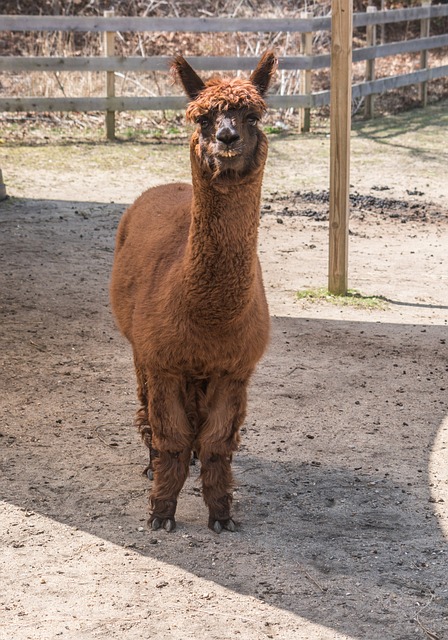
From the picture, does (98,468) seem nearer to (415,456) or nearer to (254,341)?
(254,341)

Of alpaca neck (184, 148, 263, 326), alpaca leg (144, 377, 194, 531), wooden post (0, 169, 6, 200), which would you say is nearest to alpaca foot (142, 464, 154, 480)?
alpaca leg (144, 377, 194, 531)

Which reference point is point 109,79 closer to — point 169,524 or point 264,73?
point 264,73

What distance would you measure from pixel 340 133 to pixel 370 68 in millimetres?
9527

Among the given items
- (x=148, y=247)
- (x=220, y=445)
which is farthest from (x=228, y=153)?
(x=220, y=445)

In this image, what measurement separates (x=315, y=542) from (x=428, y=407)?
6.27 ft

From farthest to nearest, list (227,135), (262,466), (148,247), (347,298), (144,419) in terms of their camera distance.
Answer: (347,298), (262,466), (144,419), (148,247), (227,135)

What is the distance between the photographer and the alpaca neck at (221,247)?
12.9ft

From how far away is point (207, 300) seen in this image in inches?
161

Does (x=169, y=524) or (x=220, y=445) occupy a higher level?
(x=220, y=445)

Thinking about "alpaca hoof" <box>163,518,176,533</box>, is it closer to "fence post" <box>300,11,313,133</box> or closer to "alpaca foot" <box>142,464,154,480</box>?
"alpaca foot" <box>142,464,154,480</box>

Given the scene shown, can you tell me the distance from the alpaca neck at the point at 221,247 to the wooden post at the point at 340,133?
3841 millimetres

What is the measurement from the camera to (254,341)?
4316 mm

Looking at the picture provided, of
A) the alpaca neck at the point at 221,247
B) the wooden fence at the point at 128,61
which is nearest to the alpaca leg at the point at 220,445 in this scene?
the alpaca neck at the point at 221,247

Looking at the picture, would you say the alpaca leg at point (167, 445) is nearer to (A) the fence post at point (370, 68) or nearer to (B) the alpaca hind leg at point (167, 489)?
(B) the alpaca hind leg at point (167, 489)
